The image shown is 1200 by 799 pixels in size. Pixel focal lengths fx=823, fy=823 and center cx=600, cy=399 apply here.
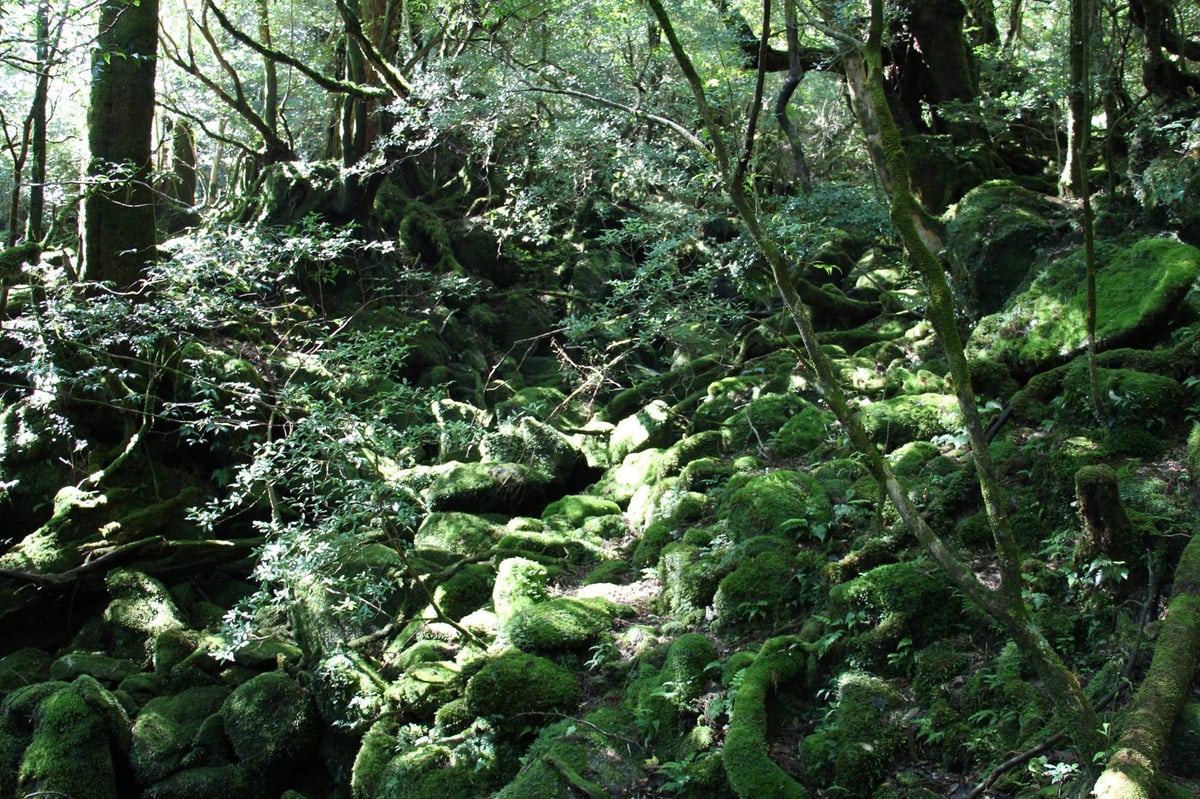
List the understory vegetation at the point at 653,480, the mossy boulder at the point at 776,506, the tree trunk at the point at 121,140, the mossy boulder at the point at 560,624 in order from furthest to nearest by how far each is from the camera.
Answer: the tree trunk at the point at 121,140
the mossy boulder at the point at 776,506
the mossy boulder at the point at 560,624
the understory vegetation at the point at 653,480

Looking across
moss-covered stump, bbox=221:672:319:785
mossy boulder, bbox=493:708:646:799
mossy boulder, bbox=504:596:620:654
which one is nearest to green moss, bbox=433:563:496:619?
mossy boulder, bbox=504:596:620:654

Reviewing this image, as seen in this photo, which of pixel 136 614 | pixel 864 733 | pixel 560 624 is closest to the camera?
pixel 864 733

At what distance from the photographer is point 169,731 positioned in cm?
Result: 675

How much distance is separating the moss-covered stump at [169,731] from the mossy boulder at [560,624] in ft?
8.29

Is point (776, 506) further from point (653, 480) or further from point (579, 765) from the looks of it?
point (579, 765)

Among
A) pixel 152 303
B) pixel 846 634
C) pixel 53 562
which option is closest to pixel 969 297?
pixel 846 634

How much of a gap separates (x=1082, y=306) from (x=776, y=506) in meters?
3.59

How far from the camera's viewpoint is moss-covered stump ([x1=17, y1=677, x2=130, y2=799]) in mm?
6164

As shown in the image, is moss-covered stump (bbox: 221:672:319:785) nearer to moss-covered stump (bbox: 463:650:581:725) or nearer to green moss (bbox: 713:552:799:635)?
moss-covered stump (bbox: 463:650:581:725)

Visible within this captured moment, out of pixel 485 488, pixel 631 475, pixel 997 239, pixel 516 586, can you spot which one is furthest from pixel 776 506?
pixel 997 239

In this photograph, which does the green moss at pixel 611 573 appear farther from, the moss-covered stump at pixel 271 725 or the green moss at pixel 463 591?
the moss-covered stump at pixel 271 725

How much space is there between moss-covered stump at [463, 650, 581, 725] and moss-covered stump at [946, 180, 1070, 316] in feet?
23.3

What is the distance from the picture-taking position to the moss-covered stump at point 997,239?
9992 millimetres

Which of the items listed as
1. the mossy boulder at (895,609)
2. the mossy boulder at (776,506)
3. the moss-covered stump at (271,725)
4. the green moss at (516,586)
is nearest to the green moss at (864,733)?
the mossy boulder at (895,609)
